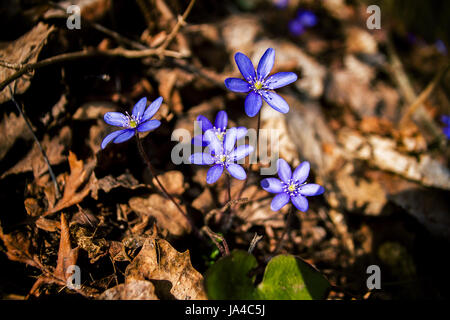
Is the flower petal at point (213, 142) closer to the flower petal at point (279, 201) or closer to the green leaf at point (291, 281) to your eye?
the flower petal at point (279, 201)

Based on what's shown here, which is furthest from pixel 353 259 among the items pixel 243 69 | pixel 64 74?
pixel 64 74

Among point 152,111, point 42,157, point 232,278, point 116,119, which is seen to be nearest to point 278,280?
point 232,278

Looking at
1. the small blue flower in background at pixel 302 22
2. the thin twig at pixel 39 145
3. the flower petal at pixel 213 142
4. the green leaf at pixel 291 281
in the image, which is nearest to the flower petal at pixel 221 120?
the flower petal at pixel 213 142

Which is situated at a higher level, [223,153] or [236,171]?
[223,153]

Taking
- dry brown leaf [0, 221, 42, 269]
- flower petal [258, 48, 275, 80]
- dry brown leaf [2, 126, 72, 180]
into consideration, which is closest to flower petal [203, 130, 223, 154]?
flower petal [258, 48, 275, 80]

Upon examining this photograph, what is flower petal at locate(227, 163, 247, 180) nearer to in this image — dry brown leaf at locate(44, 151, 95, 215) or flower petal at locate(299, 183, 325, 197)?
flower petal at locate(299, 183, 325, 197)

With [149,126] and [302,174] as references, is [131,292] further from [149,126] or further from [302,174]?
[302,174]

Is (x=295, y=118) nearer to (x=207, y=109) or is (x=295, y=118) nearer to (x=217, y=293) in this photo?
(x=207, y=109)

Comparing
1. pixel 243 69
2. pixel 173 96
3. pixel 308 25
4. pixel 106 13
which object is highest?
pixel 308 25
